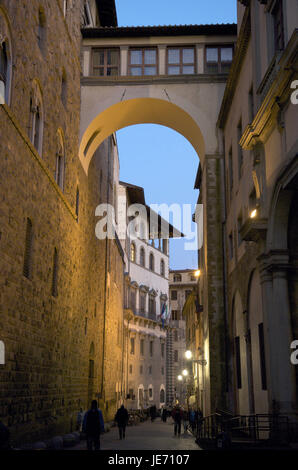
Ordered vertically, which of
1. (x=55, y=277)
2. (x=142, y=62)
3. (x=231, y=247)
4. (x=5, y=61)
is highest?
(x=142, y=62)

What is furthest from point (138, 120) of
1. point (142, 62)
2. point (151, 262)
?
point (151, 262)

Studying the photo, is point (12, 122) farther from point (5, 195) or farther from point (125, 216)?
point (125, 216)

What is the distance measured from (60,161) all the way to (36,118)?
337 cm

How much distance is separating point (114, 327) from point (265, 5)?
25046 millimetres

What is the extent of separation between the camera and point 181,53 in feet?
80.6

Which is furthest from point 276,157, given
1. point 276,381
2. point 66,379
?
point 66,379

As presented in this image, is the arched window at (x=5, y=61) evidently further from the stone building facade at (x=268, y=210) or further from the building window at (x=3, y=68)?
the stone building facade at (x=268, y=210)

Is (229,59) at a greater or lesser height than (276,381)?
greater

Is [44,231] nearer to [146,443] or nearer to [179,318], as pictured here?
[146,443]

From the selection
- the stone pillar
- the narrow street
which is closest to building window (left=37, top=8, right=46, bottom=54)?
the stone pillar

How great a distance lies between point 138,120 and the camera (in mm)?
26250

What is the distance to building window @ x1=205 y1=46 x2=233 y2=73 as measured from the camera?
79.6 feet

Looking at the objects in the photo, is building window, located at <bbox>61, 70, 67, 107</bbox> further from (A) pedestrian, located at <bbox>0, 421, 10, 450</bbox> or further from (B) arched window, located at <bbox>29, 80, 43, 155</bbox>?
(A) pedestrian, located at <bbox>0, 421, 10, 450</bbox>

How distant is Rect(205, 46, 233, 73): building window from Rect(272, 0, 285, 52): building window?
10611 millimetres
